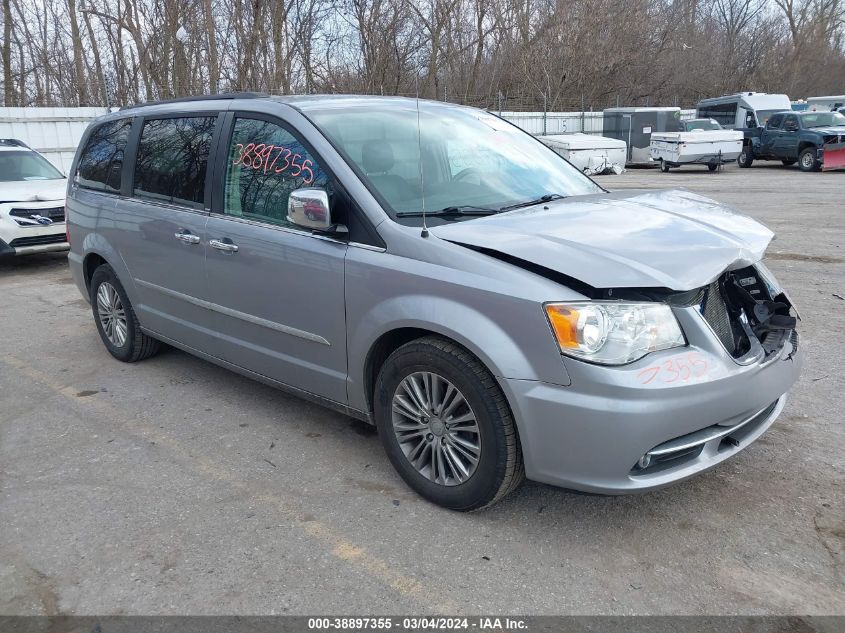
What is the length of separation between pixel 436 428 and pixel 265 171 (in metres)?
1.75

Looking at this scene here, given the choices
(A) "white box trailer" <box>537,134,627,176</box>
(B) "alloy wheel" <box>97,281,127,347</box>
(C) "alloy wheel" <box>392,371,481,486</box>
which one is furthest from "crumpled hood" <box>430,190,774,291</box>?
(A) "white box trailer" <box>537,134,627,176</box>

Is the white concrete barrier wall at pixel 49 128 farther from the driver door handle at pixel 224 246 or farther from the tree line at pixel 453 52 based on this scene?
the driver door handle at pixel 224 246

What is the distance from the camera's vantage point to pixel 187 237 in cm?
422

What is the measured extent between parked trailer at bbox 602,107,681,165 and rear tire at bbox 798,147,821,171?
17.9ft

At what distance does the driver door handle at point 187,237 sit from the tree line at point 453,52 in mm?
3136

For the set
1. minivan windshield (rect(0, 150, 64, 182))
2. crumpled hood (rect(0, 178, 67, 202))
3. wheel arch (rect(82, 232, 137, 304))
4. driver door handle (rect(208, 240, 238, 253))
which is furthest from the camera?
minivan windshield (rect(0, 150, 64, 182))

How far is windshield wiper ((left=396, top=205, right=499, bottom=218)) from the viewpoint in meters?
3.32

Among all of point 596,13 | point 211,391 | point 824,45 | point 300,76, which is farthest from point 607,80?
point 211,391

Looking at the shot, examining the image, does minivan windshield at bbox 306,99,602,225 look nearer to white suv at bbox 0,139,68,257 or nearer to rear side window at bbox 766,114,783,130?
white suv at bbox 0,139,68,257

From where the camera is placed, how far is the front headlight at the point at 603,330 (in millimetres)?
2633

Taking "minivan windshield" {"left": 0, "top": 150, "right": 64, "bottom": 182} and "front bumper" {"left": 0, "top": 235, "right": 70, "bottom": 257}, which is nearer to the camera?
"front bumper" {"left": 0, "top": 235, "right": 70, "bottom": 257}

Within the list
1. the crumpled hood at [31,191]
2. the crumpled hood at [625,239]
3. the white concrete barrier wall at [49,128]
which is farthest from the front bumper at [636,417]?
the white concrete barrier wall at [49,128]

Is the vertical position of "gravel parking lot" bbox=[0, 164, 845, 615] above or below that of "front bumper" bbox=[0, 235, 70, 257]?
below

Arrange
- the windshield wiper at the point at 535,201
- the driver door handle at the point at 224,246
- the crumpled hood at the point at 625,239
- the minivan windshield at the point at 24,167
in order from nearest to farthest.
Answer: the crumpled hood at the point at 625,239 → the windshield wiper at the point at 535,201 → the driver door handle at the point at 224,246 → the minivan windshield at the point at 24,167
